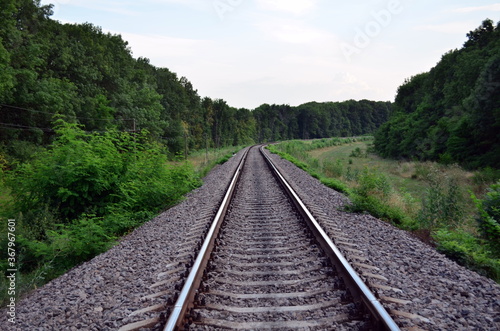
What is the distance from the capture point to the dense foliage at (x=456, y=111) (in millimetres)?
24547

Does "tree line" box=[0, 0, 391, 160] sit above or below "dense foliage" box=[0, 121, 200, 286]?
above

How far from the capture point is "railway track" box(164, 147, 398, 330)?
287 cm

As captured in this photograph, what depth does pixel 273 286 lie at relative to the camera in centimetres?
367

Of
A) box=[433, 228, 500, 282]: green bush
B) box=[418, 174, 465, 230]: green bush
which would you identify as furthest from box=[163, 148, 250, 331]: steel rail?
box=[418, 174, 465, 230]: green bush

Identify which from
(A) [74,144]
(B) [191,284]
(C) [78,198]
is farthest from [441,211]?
(A) [74,144]

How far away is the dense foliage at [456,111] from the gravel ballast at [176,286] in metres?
23.7

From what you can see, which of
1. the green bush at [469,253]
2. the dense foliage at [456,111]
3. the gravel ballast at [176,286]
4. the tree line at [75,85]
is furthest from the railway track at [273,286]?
the dense foliage at [456,111]

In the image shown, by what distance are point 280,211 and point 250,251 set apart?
9.26 feet

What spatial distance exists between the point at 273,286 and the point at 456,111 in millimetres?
36002

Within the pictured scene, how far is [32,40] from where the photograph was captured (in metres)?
24.2

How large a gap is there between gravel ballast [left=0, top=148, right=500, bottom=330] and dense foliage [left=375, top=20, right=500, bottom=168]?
23725mm

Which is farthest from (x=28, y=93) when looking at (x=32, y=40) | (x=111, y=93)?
(x=111, y=93)

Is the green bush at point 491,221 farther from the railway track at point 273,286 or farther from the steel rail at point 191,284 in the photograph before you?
the steel rail at point 191,284

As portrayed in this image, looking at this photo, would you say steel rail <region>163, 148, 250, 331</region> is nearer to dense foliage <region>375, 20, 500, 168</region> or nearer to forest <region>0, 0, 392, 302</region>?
forest <region>0, 0, 392, 302</region>
